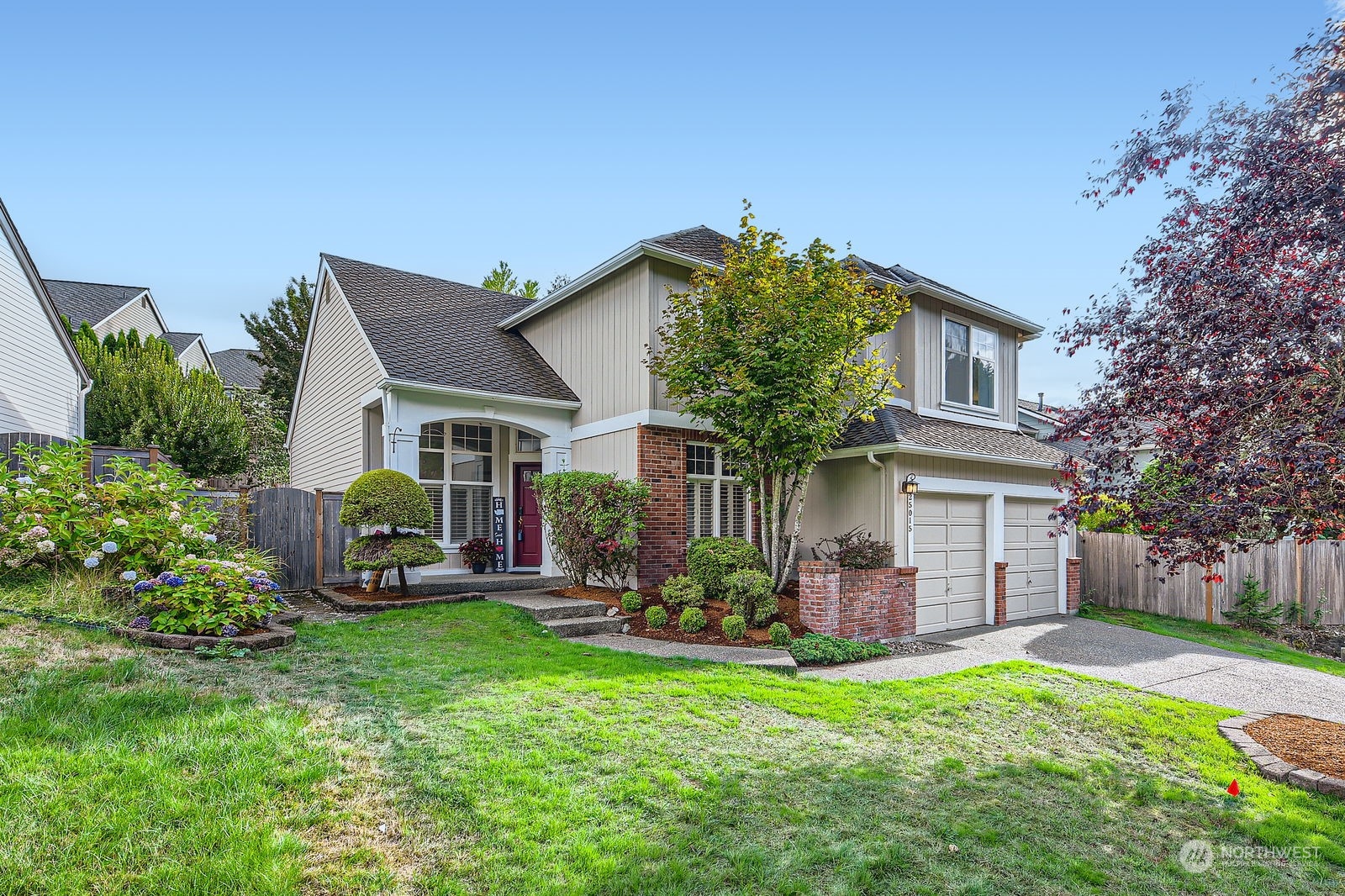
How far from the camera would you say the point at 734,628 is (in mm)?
8133

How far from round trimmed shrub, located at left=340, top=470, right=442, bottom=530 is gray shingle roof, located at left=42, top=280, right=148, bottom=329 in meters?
17.9

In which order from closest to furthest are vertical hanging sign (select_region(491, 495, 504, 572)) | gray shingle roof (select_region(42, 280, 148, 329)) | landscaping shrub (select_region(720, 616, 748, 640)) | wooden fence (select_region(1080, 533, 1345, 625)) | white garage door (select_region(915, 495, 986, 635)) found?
1. landscaping shrub (select_region(720, 616, 748, 640))
2. white garage door (select_region(915, 495, 986, 635))
3. wooden fence (select_region(1080, 533, 1345, 625))
4. vertical hanging sign (select_region(491, 495, 504, 572))
5. gray shingle roof (select_region(42, 280, 148, 329))

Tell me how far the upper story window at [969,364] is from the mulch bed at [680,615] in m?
5.22

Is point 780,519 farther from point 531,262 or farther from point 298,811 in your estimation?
point 531,262

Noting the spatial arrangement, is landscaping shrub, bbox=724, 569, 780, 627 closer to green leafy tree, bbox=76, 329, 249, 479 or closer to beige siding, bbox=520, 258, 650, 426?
beige siding, bbox=520, 258, 650, 426

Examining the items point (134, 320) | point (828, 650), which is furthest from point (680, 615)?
point (134, 320)

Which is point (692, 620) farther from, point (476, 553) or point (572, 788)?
point (476, 553)

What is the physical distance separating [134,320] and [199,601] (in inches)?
943

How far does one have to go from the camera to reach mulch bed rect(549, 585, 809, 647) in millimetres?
8141

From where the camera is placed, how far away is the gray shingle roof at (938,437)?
10.1m

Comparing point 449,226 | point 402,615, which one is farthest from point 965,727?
point 449,226

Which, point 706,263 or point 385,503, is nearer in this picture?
point 385,503

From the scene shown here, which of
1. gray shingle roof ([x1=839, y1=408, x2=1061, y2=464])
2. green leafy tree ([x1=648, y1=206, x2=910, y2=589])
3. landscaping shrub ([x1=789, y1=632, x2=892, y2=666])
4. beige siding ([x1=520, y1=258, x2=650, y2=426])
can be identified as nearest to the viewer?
landscaping shrub ([x1=789, y1=632, x2=892, y2=666])
